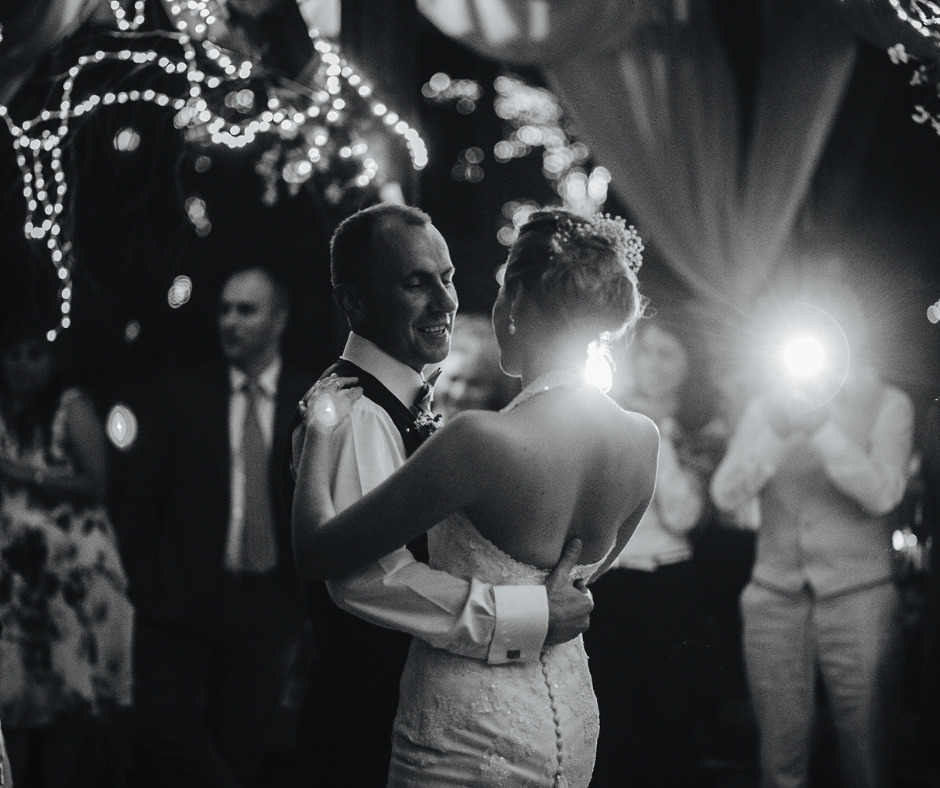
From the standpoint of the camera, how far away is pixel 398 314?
7.03ft

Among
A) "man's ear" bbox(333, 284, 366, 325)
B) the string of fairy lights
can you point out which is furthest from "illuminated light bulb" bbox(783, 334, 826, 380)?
"man's ear" bbox(333, 284, 366, 325)

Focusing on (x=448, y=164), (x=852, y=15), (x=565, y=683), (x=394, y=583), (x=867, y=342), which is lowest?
(x=565, y=683)

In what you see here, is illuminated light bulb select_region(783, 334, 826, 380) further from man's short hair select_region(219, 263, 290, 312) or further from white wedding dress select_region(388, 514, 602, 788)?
white wedding dress select_region(388, 514, 602, 788)

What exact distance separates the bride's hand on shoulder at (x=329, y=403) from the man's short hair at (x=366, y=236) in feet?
0.80

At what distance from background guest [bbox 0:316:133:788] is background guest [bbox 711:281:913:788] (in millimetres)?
2083

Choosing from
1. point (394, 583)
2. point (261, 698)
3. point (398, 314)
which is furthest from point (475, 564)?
point (261, 698)

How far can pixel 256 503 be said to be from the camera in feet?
12.2

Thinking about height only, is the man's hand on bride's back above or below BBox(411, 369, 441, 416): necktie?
below

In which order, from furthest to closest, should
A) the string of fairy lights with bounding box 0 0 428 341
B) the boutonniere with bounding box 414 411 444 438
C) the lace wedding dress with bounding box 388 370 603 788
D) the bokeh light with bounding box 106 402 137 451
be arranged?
the bokeh light with bounding box 106 402 137 451 < the string of fairy lights with bounding box 0 0 428 341 < the boutonniere with bounding box 414 411 444 438 < the lace wedding dress with bounding box 388 370 603 788

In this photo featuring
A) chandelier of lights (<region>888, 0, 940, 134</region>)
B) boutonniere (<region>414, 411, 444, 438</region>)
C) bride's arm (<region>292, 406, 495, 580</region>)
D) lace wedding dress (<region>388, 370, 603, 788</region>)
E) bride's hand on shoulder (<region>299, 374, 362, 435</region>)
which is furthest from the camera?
chandelier of lights (<region>888, 0, 940, 134</region>)

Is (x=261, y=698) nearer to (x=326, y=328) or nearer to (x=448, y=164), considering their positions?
(x=326, y=328)

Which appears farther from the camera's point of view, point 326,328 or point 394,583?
point 326,328

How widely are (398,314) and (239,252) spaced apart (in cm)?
245

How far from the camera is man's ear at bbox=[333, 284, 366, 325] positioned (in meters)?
2.18
